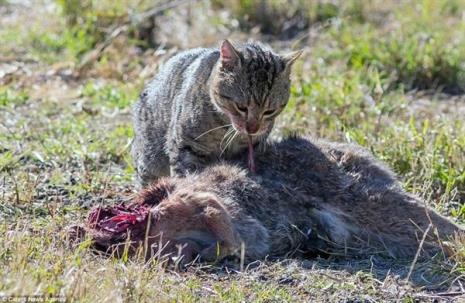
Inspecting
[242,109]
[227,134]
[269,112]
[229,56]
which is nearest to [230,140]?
[227,134]

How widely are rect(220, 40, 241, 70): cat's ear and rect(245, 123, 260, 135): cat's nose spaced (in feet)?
1.44

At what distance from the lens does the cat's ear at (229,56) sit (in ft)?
20.9

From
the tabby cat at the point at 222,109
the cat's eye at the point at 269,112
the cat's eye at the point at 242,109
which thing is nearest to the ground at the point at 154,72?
the tabby cat at the point at 222,109

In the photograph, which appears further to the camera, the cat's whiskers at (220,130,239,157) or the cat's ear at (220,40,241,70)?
the cat's ear at (220,40,241,70)

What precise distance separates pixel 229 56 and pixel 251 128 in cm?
54

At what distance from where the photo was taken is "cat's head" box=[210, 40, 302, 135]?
6293mm

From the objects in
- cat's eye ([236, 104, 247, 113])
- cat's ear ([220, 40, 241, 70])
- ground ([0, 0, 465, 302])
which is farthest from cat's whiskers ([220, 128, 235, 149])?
ground ([0, 0, 465, 302])

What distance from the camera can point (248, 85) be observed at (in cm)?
634

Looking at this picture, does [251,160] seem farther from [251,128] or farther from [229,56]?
[229,56]

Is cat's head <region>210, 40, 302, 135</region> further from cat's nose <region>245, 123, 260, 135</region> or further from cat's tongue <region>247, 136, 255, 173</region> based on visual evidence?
cat's tongue <region>247, 136, 255, 173</region>

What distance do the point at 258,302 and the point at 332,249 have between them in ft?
2.86

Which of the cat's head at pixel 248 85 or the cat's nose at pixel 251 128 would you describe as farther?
the cat's head at pixel 248 85

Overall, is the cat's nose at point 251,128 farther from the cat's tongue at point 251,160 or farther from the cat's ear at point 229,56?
the cat's ear at point 229,56

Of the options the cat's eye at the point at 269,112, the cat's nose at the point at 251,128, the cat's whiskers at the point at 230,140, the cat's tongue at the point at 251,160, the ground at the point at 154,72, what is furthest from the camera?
the cat's eye at the point at 269,112
